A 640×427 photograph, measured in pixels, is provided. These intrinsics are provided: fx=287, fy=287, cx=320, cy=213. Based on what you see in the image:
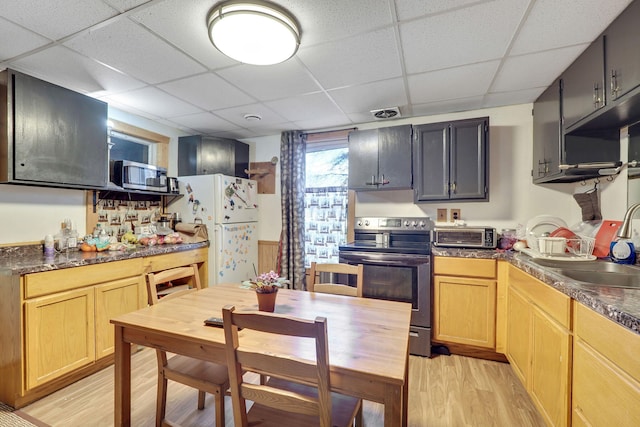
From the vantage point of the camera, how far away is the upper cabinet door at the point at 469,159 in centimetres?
263

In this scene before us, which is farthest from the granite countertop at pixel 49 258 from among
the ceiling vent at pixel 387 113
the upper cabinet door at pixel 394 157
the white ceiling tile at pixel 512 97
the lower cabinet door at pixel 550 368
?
the white ceiling tile at pixel 512 97

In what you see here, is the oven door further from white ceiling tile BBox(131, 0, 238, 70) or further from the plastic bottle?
the plastic bottle

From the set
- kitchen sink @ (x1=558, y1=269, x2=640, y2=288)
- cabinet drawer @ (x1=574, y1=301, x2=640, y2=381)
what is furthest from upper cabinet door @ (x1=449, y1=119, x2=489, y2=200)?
cabinet drawer @ (x1=574, y1=301, x2=640, y2=381)

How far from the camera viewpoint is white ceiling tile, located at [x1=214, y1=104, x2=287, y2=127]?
113 inches

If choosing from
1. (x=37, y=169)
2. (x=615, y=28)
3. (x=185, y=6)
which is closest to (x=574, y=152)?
(x=615, y=28)

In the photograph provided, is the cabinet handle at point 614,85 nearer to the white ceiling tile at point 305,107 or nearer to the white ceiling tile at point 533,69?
the white ceiling tile at point 533,69

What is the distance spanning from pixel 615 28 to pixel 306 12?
1.66 meters

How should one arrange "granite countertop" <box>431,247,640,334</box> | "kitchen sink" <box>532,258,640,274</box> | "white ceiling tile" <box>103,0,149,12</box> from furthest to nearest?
"kitchen sink" <box>532,258,640,274</box>, "white ceiling tile" <box>103,0,149,12</box>, "granite countertop" <box>431,247,640,334</box>

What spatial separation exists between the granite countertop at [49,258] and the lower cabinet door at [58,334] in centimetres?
20

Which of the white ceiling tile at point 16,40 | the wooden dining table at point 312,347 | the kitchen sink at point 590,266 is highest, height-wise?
the white ceiling tile at point 16,40

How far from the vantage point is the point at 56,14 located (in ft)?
5.03

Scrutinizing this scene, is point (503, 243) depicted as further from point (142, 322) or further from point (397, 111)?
point (142, 322)

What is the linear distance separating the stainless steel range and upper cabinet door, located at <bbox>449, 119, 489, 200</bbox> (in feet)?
1.65

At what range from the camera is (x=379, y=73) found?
7.11ft
